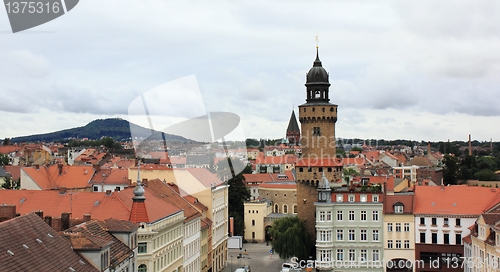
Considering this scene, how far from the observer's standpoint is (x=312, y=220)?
2586 inches

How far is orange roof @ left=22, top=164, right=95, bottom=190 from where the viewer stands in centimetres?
7356

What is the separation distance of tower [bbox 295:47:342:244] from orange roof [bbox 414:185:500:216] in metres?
10.7

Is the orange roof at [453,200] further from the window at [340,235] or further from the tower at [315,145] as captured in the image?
the tower at [315,145]

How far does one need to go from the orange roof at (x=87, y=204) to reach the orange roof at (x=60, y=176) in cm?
2573

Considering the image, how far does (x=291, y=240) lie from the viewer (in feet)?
205

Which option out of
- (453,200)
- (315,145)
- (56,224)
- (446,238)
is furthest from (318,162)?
(56,224)

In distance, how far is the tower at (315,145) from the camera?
216 ft

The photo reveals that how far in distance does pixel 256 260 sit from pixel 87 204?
98.5 ft

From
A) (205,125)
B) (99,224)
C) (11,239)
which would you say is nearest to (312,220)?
(205,125)

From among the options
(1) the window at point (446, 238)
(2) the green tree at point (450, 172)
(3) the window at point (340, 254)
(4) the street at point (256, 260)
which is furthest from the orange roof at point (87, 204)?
(2) the green tree at point (450, 172)

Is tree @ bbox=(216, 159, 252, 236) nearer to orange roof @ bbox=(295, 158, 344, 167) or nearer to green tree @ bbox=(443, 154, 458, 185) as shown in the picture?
orange roof @ bbox=(295, 158, 344, 167)

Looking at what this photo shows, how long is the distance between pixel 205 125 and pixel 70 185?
142ft

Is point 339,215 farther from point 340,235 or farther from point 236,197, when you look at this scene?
point 236,197

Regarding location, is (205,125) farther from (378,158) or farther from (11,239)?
(378,158)
